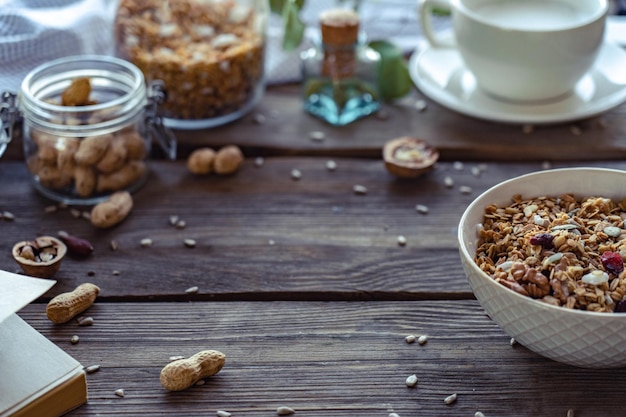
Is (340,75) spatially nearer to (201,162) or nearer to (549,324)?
(201,162)

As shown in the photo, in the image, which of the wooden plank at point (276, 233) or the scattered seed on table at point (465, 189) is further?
the scattered seed on table at point (465, 189)

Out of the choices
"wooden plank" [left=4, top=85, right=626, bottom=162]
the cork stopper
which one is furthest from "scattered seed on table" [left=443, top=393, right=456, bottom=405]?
the cork stopper

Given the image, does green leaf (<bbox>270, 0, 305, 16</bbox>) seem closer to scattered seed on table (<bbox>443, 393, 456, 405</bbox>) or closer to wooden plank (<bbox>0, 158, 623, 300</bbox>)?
wooden plank (<bbox>0, 158, 623, 300</bbox>)

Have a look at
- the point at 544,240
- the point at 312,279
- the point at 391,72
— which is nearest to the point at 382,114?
the point at 391,72

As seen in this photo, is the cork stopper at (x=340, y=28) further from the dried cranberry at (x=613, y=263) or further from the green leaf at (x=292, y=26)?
the dried cranberry at (x=613, y=263)

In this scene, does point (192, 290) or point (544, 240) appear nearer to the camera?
point (544, 240)

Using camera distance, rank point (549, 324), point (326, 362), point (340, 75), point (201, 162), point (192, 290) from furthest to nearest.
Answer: point (340, 75)
point (201, 162)
point (192, 290)
point (326, 362)
point (549, 324)

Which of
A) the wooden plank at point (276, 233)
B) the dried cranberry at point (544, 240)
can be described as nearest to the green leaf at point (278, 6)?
the wooden plank at point (276, 233)

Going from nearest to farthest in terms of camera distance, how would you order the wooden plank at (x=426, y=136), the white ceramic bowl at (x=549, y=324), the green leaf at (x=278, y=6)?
the white ceramic bowl at (x=549, y=324)
the wooden plank at (x=426, y=136)
the green leaf at (x=278, y=6)
